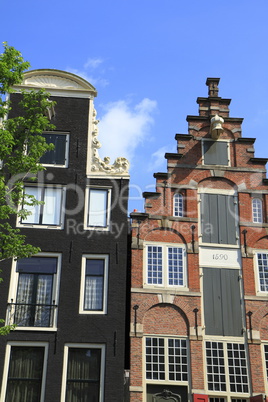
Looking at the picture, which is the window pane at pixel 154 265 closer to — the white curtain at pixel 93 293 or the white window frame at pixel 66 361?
the white curtain at pixel 93 293

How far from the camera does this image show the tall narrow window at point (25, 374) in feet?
52.9

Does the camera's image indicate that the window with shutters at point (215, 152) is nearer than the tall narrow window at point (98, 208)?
No

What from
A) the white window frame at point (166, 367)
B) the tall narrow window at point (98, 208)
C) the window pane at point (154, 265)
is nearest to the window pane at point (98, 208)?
the tall narrow window at point (98, 208)

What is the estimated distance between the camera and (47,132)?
19812 mm

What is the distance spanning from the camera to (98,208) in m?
18.8

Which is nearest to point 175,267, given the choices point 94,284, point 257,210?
point 94,284

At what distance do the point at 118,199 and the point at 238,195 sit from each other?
14.2 feet

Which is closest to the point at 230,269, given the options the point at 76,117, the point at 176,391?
the point at 176,391

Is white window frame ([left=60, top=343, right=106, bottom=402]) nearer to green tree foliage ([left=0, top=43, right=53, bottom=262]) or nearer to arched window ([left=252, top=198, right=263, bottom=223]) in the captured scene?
green tree foliage ([left=0, top=43, right=53, bottom=262])

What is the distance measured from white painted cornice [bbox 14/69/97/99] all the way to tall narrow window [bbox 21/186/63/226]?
395cm

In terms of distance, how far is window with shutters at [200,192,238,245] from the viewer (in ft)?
62.1

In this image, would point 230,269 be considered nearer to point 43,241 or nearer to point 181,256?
point 181,256

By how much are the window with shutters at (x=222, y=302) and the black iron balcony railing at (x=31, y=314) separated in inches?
194

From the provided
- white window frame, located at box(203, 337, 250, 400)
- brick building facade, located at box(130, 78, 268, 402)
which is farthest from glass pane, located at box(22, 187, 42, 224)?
white window frame, located at box(203, 337, 250, 400)
